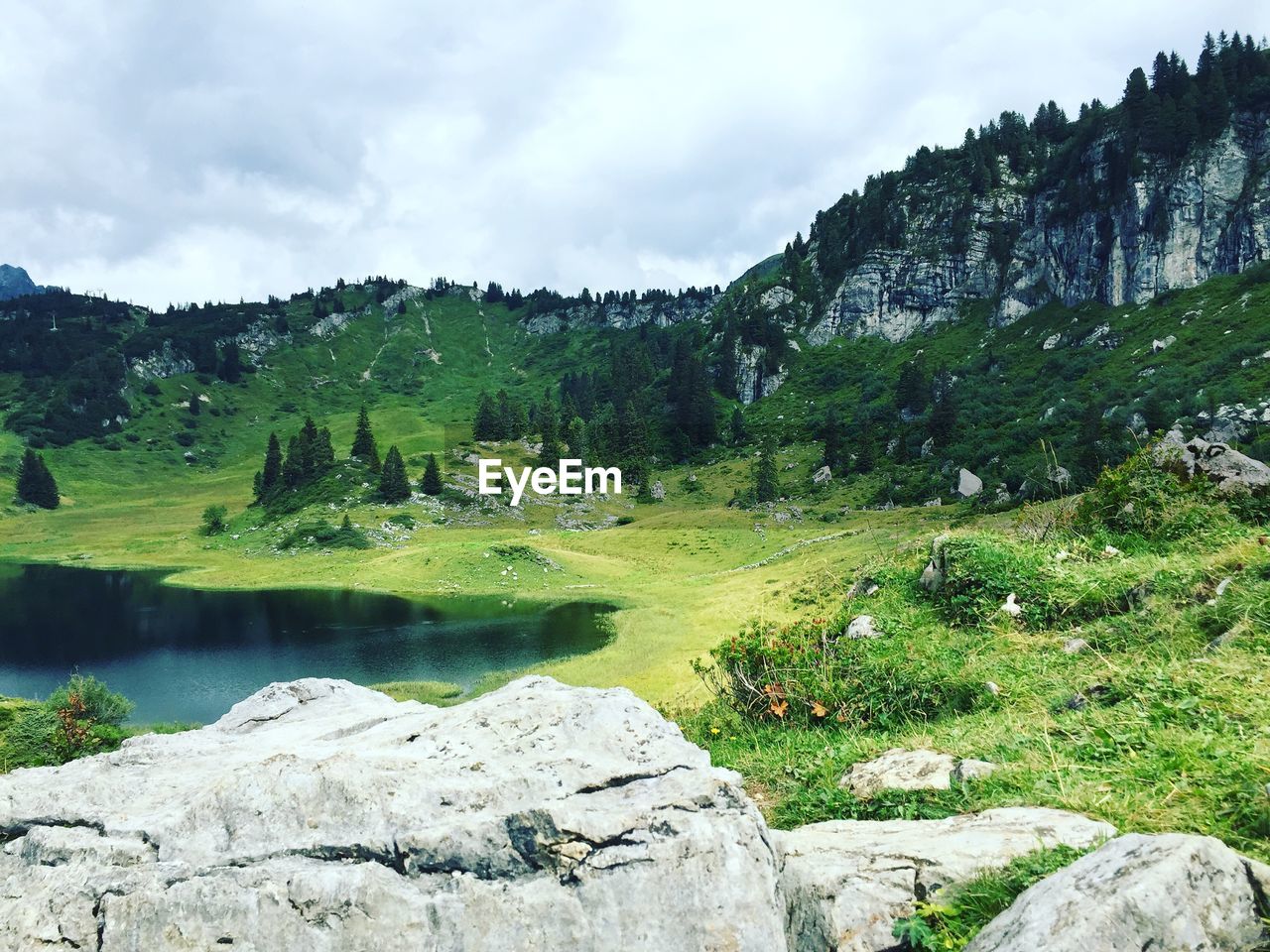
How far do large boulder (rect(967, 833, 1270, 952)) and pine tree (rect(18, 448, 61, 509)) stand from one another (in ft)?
625

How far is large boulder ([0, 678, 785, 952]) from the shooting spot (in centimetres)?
559

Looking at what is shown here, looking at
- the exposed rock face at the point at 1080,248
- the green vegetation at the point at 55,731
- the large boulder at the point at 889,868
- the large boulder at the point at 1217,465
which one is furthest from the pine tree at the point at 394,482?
the exposed rock face at the point at 1080,248

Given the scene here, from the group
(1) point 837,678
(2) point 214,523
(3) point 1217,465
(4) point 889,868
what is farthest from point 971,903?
(2) point 214,523

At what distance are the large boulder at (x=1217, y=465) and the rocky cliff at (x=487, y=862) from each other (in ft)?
45.5

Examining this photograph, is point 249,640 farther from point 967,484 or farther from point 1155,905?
point 967,484

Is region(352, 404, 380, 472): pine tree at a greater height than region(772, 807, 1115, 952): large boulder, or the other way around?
region(352, 404, 380, 472): pine tree

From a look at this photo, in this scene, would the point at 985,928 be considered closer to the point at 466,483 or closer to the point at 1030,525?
the point at 1030,525

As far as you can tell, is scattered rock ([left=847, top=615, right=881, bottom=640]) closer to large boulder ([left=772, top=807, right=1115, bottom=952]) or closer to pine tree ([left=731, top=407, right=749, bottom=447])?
large boulder ([left=772, top=807, right=1115, bottom=952])

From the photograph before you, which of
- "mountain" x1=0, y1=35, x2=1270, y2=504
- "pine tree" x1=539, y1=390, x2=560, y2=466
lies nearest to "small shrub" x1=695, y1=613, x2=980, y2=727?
"mountain" x1=0, y1=35, x2=1270, y2=504

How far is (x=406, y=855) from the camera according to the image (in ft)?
19.4

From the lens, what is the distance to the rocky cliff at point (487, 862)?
5.52m

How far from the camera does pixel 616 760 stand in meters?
6.97

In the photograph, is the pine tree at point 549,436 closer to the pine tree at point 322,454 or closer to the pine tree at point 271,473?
the pine tree at point 322,454

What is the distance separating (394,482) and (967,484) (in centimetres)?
8806
